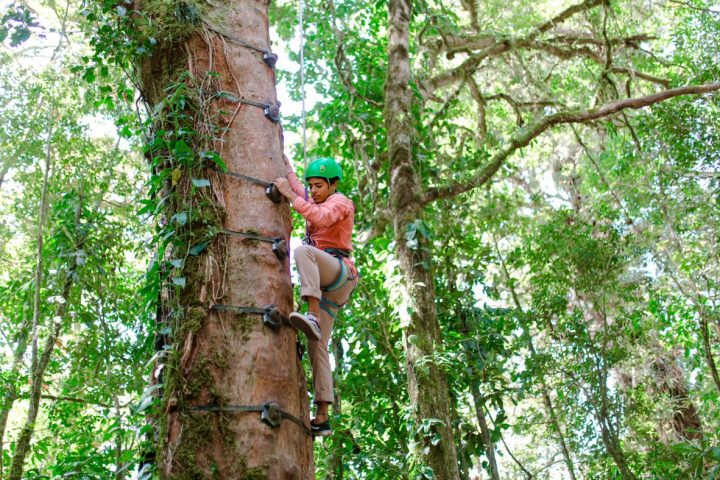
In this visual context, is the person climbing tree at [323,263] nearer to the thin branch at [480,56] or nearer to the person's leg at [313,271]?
the person's leg at [313,271]

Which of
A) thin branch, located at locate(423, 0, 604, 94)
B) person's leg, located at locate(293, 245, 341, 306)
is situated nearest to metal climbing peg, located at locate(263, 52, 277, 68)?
person's leg, located at locate(293, 245, 341, 306)

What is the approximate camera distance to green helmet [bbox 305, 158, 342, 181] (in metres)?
3.23

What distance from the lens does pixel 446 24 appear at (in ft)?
21.8

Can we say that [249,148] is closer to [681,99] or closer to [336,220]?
[336,220]

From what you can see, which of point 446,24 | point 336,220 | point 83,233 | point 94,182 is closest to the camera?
point 336,220

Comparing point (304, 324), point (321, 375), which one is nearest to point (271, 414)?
point (304, 324)

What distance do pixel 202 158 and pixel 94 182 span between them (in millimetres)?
4000

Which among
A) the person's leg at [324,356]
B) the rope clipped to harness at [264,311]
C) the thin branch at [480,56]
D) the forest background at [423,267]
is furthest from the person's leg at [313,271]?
the thin branch at [480,56]

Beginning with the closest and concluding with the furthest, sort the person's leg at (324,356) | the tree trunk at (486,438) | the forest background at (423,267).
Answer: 1. the person's leg at (324,356)
2. the forest background at (423,267)
3. the tree trunk at (486,438)

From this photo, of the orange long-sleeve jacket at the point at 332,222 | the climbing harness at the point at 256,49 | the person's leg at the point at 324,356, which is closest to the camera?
the climbing harness at the point at 256,49

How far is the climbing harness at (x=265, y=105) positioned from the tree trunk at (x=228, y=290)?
1 centimetres

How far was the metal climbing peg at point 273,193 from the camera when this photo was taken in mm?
2438

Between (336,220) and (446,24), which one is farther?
(446,24)

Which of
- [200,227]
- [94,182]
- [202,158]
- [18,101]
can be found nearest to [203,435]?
[200,227]
